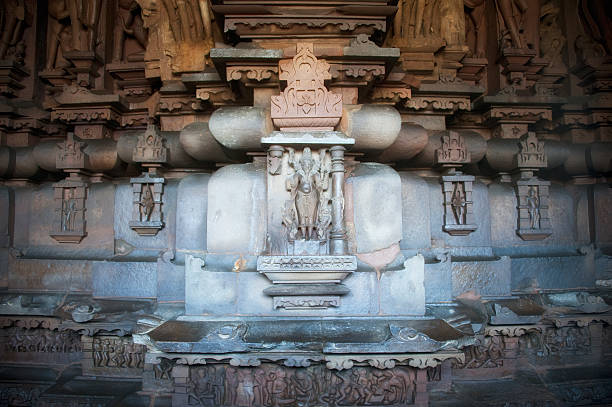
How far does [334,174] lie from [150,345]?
9.04ft

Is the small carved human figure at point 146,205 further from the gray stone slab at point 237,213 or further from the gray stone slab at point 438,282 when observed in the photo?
the gray stone slab at point 438,282

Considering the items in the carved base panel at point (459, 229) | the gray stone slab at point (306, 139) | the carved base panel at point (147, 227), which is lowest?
the carved base panel at point (459, 229)

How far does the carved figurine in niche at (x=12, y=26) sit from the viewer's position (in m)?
7.53

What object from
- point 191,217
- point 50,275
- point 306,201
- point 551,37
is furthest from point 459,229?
point 50,275

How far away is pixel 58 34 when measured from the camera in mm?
7840

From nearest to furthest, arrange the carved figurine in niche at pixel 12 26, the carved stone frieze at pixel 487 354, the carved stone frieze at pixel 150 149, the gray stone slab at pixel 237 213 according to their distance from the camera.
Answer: the gray stone slab at pixel 237 213 < the carved stone frieze at pixel 487 354 < the carved stone frieze at pixel 150 149 < the carved figurine in niche at pixel 12 26

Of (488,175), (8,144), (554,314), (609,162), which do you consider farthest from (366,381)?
(8,144)

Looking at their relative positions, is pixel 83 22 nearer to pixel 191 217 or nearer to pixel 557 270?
pixel 191 217

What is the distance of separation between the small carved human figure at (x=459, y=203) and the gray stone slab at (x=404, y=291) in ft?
6.30

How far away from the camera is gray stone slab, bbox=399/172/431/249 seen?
5.71m

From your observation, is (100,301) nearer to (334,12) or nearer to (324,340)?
(324,340)

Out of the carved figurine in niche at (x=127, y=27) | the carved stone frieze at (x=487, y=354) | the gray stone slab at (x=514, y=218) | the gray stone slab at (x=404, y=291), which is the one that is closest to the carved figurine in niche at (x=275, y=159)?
the gray stone slab at (x=404, y=291)

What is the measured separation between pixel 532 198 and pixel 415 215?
2238mm

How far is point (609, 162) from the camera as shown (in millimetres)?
6914
